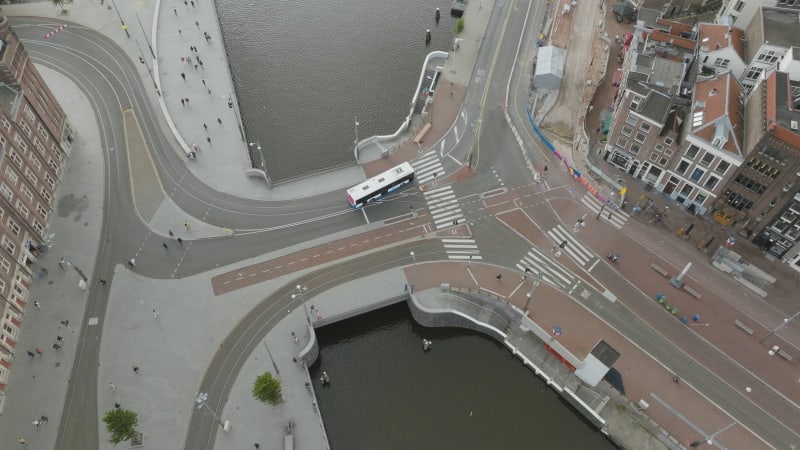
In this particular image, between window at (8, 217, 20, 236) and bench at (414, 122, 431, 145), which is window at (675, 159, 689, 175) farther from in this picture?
window at (8, 217, 20, 236)

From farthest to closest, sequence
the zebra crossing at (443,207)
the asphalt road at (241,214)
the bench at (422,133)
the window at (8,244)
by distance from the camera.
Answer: the bench at (422,133) → the zebra crossing at (443,207) → the window at (8,244) → the asphalt road at (241,214)

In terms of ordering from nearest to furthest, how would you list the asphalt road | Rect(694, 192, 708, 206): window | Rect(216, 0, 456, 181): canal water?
the asphalt road
Rect(694, 192, 708, 206): window
Rect(216, 0, 456, 181): canal water

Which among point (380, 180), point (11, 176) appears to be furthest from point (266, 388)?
point (11, 176)

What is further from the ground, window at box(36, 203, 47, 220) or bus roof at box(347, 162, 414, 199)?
bus roof at box(347, 162, 414, 199)

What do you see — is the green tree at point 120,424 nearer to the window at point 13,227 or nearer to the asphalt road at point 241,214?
the asphalt road at point 241,214

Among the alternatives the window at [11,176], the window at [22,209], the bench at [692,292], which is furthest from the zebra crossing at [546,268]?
the window at [11,176]

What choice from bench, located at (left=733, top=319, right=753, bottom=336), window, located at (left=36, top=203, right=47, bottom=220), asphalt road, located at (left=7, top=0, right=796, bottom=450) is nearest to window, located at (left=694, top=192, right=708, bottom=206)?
bench, located at (left=733, top=319, right=753, bottom=336)
